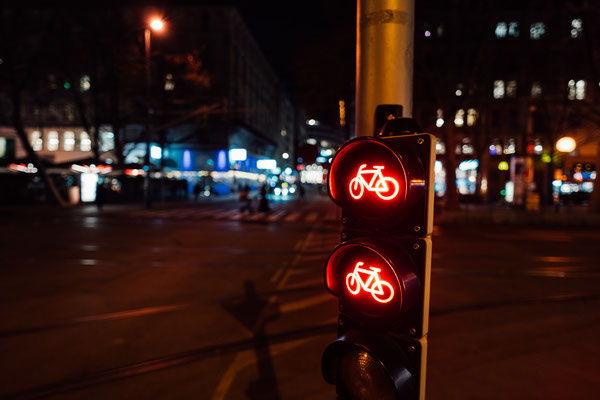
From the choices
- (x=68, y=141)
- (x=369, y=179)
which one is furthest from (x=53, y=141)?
(x=369, y=179)

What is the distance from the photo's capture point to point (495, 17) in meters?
18.6

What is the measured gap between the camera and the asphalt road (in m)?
3.68

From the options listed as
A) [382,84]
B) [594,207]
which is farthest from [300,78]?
[382,84]

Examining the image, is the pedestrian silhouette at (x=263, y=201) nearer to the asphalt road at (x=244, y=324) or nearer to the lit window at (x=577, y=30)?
the asphalt road at (x=244, y=324)

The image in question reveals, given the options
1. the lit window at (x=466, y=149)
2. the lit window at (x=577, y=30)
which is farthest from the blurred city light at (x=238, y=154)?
the lit window at (x=577, y=30)

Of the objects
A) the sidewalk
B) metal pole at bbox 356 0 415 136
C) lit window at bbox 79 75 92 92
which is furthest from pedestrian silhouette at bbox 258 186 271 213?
metal pole at bbox 356 0 415 136

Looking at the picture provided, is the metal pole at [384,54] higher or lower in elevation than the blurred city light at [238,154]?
lower

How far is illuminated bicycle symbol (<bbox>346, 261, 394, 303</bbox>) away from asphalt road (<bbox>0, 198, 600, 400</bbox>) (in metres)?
2.42

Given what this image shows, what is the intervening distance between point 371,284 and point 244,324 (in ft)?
13.8

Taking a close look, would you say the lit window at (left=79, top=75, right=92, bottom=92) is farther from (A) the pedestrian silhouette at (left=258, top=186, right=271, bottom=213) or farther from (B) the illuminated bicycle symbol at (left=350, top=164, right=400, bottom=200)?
(B) the illuminated bicycle symbol at (left=350, top=164, right=400, bottom=200)

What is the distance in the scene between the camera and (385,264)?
4.40ft

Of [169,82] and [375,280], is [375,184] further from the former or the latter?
[169,82]

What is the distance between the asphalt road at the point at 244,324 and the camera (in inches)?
145

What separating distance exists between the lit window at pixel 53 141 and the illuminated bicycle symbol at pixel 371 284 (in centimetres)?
6120
